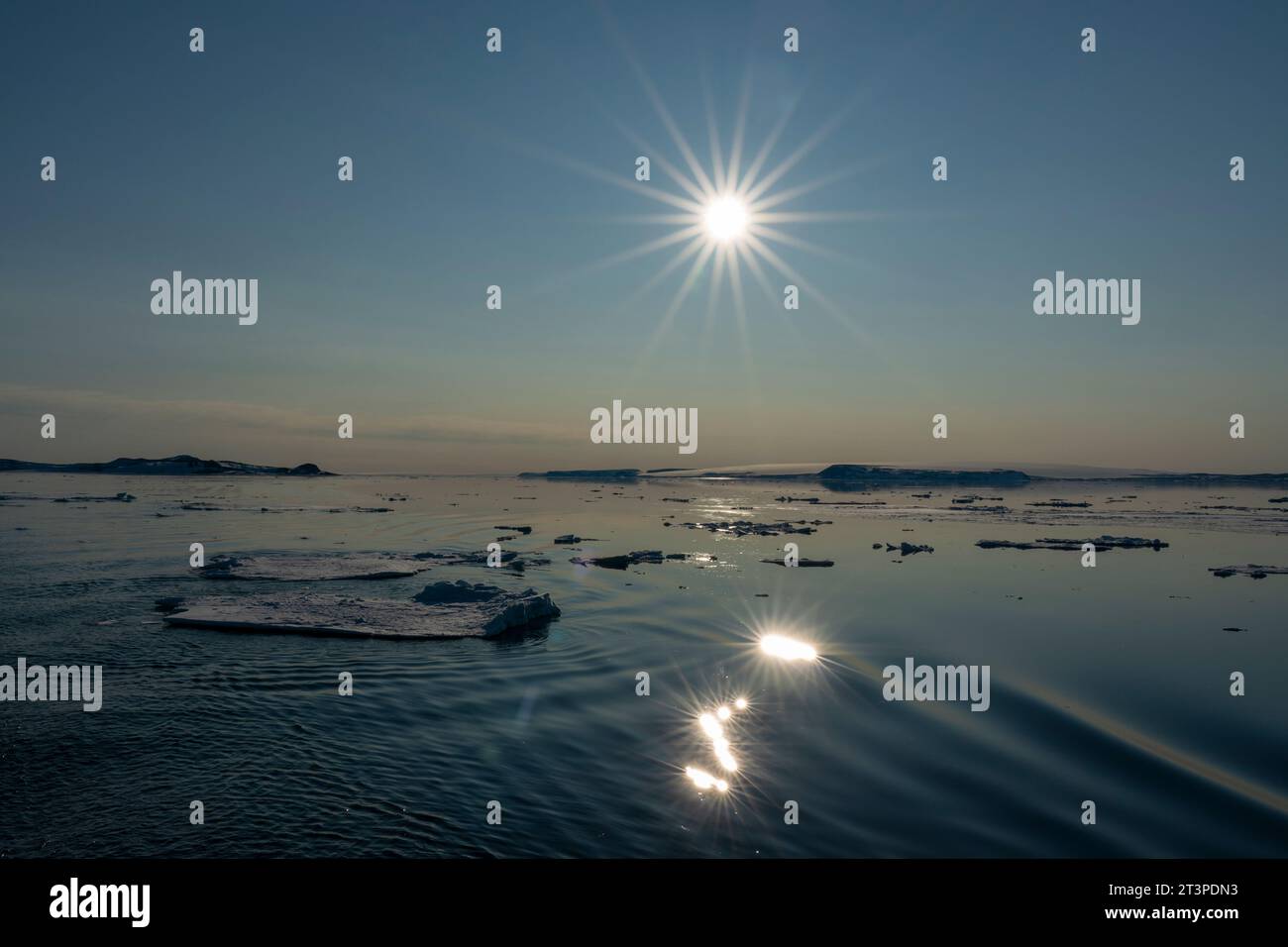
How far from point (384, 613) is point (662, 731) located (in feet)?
31.3

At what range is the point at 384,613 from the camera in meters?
17.8

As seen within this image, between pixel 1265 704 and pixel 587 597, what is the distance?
49.7ft

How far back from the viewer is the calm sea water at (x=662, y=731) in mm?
7645

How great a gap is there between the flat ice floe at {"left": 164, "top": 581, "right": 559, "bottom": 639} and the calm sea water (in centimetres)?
65

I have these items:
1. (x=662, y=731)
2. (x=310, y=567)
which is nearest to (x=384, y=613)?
(x=310, y=567)

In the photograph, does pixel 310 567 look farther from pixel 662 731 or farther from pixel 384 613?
pixel 662 731

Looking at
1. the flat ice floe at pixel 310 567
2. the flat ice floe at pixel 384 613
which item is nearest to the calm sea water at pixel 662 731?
the flat ice floe at pixel 384 613

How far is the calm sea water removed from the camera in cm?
764

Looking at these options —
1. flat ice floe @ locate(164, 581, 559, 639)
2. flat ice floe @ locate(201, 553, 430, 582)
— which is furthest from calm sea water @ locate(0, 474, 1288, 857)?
flat ice floe @ locate(201, 553, 430, 582)

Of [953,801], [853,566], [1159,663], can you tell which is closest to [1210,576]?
[853,566]

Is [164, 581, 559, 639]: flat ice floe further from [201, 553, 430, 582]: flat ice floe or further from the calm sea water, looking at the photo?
[201, 553, 430, 582]: flat ice floe

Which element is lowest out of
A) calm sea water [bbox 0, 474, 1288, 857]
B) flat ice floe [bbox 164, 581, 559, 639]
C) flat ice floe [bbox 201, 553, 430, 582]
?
calm sea water [bbox 0, 474, 1288, 857]

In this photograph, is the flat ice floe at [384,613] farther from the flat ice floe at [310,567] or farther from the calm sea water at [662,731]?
the flat ice floe at [310,567]

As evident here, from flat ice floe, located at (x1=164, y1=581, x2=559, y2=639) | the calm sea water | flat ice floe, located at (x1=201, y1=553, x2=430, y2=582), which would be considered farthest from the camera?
flat ice floe, located at (x1=201, y1=553, x2=430, y2=582)
